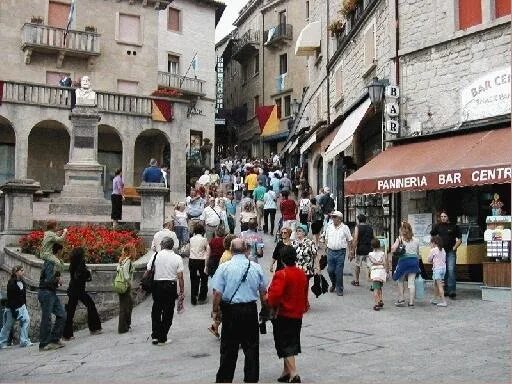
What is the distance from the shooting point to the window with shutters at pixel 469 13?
1416cm

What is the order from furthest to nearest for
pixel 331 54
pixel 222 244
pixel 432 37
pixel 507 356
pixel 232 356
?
pixel 331 54 → pixel 432 37 → pixel 222 244 → pixel 507 356 → pixel 232 356

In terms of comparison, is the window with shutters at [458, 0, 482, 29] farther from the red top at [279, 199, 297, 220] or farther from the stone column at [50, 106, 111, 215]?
the stone column at [50, 106, 111, 215]

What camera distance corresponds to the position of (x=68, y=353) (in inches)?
396

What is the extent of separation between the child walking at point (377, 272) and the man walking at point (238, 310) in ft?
15.5

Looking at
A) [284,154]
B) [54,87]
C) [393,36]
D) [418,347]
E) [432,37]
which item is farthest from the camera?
[284,154]

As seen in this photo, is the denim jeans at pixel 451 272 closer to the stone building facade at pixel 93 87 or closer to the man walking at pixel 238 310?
the man walking at pixel 238 310

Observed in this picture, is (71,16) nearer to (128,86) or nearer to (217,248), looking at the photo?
(128,86)

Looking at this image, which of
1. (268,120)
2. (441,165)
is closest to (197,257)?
(441,165)

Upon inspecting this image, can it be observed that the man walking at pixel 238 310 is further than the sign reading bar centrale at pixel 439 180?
No

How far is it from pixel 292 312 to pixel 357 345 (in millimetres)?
2166

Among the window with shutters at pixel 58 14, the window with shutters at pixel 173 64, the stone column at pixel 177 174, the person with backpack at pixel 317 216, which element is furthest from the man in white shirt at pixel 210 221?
the window with shutters at pixel 173 64

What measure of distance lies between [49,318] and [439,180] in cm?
775

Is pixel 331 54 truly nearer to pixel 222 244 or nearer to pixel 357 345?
pixel 222 244

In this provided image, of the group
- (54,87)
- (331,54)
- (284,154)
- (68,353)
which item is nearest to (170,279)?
(68,353)
